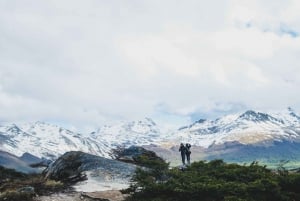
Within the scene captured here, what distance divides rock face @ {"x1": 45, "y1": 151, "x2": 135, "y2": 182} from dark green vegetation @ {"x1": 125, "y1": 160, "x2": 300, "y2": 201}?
653 centimetres

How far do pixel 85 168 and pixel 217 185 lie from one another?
13552 mm

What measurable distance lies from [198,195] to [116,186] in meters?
9.81

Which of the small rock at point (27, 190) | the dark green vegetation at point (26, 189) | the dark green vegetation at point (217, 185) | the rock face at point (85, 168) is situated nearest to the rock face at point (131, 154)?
the rock face at point (85, 168)

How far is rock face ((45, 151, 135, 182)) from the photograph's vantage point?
33062mm

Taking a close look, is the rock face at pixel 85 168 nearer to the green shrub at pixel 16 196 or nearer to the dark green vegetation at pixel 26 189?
the dark green vegetation at pixel 26 189

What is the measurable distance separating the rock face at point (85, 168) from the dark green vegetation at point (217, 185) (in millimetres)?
6534

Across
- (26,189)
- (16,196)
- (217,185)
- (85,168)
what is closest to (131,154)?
(85,168)

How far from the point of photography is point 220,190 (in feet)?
72.7

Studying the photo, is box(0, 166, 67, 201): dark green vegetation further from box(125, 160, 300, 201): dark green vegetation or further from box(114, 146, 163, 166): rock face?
box(114, 146, 163, 166): rock face

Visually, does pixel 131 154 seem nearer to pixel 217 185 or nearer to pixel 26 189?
pixel 26 189

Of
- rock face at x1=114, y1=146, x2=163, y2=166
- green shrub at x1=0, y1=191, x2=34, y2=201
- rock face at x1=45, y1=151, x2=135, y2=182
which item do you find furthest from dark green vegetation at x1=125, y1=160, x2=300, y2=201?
rock face at x1=114, y1=146, x2=163, y2=166

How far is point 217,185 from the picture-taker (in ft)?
72.8

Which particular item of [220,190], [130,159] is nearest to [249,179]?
[220,190]

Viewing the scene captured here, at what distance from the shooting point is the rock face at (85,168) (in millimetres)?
33062
